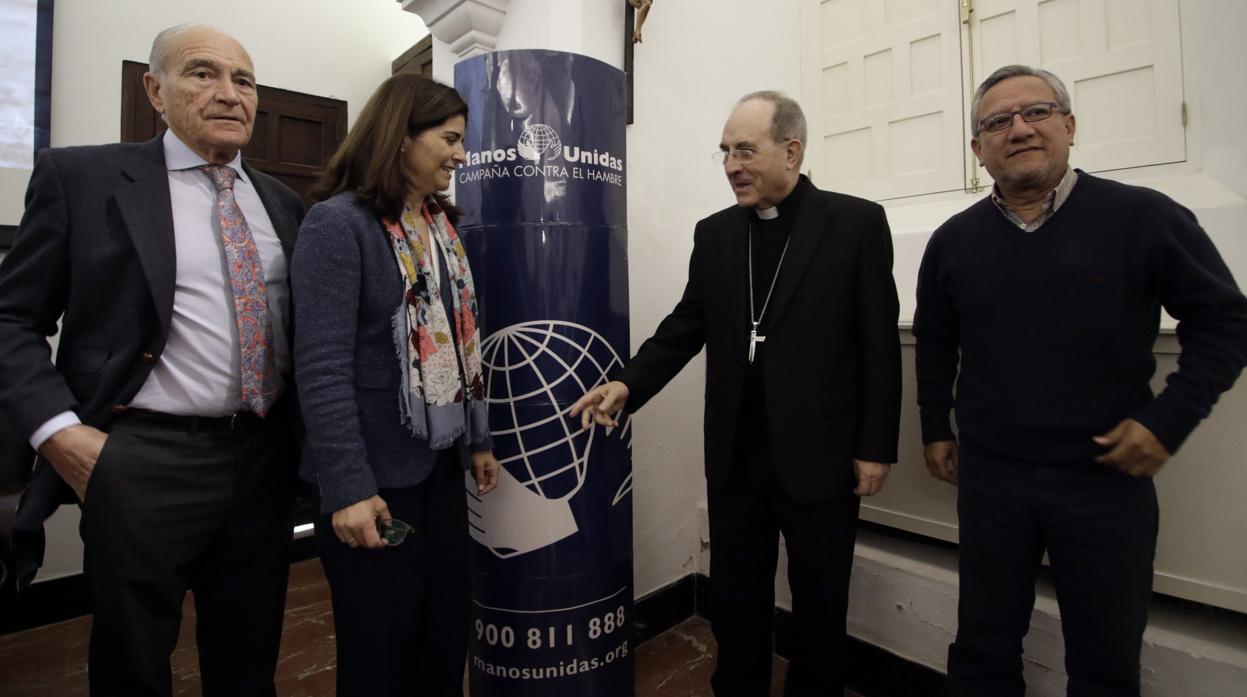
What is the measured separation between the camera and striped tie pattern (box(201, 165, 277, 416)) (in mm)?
1202

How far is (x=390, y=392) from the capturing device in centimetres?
119

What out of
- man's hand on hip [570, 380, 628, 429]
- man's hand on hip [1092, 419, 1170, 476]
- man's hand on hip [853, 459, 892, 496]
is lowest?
man's hand on hip [853, 459, 892, 496]

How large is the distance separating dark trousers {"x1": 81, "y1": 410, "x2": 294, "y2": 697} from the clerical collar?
3.94 ft

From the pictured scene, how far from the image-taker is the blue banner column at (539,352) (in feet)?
5.36

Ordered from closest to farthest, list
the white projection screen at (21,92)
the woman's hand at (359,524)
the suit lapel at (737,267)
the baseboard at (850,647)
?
the woman's hand at (359,524)
the suit lapel at (737,267)
the baseboard at (850,647)
the white projection screen at (21,92)

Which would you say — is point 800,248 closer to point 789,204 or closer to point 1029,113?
point 789,204

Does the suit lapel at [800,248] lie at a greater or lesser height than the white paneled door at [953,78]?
lesser

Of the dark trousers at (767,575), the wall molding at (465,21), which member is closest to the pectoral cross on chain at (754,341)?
the dark trousers at (767,575)

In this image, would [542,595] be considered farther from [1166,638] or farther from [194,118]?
[1166,638]

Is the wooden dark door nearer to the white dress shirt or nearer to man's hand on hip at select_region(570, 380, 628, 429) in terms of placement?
the white dress shirt

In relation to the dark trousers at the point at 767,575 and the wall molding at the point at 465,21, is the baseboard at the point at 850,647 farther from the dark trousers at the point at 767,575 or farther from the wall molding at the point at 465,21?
the wall molding at the point at 465,21

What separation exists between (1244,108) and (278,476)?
2.52 m

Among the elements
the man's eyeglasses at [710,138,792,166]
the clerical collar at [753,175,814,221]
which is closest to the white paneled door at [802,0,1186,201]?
the clerical collar at [753,175,814,221]

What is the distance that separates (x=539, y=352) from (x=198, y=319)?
728 millimetres
